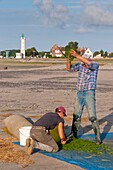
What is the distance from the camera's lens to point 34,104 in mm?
17953

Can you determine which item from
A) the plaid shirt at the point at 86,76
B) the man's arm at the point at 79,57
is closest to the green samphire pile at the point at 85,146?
the plaid shirt at the point at 86,76

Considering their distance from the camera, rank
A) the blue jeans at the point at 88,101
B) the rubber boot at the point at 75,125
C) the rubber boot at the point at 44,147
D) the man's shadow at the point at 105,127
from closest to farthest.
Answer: the rubber boot at the point at 44,147 < the blue jeans at the point at 88,101 < the rubber boot at the point at 75,125 < the man's shadow at the point at 105,127

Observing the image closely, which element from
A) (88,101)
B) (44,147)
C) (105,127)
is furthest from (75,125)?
(105,127)

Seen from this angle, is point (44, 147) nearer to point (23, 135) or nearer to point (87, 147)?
point (23, 135)

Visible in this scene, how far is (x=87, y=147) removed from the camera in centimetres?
961

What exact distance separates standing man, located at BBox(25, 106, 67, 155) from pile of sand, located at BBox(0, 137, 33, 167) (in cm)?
21

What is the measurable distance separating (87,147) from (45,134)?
1.04 metres

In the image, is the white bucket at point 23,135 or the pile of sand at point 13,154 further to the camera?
the white bucket at point 23,135

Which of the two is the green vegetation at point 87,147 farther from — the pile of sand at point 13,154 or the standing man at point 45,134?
the pile of sand at point 13,154

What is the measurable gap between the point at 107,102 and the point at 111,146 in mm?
9359

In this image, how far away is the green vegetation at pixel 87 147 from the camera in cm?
937

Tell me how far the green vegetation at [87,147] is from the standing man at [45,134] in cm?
35

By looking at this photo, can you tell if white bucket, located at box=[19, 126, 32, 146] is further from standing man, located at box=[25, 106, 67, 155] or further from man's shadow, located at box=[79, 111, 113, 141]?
man's shadow, located at box=[79, 111, 113, 141]

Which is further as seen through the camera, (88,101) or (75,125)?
(75,125)
